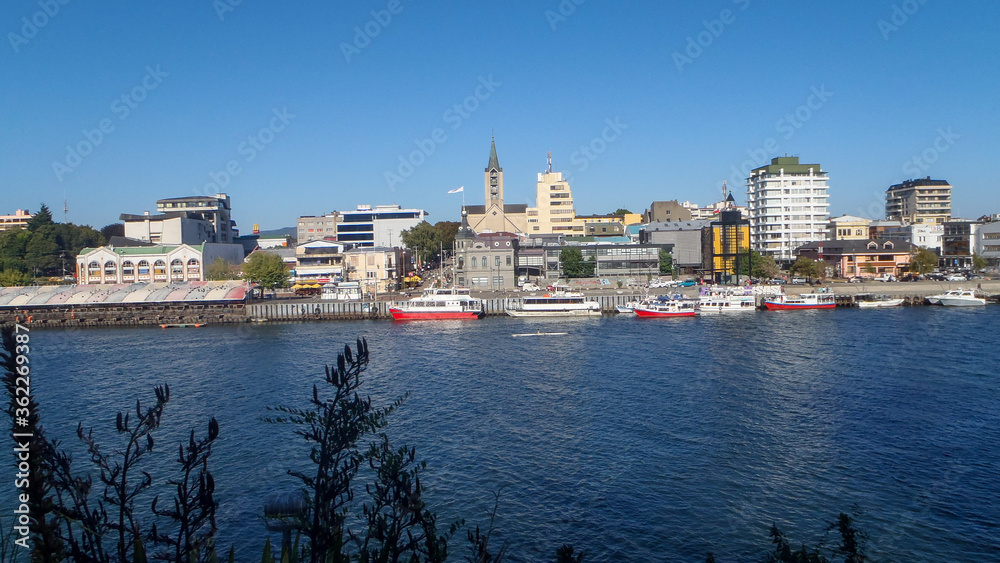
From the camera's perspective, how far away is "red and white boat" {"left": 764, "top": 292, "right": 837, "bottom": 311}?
27578 millimetres

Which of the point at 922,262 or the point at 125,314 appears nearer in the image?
the point at 125,314

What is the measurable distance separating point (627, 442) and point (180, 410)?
7.98m

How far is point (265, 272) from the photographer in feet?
101

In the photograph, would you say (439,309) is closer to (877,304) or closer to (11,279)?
(877,304)

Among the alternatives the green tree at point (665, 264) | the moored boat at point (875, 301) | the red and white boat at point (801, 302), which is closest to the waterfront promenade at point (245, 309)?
the moored boat at point (875, 301)

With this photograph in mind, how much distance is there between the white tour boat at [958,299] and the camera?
89.5 ft

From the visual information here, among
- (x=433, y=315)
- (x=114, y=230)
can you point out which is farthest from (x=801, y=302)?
(x=114, y=230)

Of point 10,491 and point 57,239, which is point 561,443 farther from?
point 57,239

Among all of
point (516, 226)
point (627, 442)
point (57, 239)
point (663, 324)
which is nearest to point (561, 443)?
point (627, 442)

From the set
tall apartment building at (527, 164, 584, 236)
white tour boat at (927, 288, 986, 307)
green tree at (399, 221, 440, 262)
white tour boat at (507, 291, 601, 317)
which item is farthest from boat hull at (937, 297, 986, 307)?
green tree at (399, 221, 440, 262)

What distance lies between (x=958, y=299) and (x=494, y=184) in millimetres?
27418

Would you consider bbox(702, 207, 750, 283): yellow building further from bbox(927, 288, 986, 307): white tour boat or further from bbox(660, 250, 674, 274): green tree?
bbox(927, 288, 986, 307): white tour boat

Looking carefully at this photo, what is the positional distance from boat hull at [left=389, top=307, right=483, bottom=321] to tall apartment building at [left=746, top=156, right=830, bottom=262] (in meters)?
24.1

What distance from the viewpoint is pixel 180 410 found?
1251 centimetres
